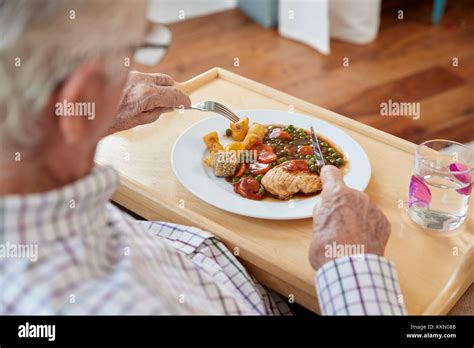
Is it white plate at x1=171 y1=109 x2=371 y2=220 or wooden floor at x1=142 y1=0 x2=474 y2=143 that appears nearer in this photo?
white plate at x1=171 y1=109 x2=371 y2=220

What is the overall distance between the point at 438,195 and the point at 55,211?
2.35 ft

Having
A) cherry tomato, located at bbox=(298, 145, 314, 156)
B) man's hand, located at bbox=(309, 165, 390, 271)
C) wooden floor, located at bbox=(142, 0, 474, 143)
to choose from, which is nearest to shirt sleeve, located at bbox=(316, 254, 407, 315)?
man's hand, located at bbox=(309, 165, 390, 271)

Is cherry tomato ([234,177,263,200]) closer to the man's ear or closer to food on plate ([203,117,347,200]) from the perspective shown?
food on plate ([203,117,347,200])

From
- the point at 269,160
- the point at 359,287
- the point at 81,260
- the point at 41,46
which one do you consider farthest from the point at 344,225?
the point at 41,46

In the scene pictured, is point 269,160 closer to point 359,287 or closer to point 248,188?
point 248,188

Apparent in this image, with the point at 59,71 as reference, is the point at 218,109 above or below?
below

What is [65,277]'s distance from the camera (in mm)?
715

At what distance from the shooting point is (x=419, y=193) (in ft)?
3.85

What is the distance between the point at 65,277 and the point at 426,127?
2086 mm

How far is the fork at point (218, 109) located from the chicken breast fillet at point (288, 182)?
23cm

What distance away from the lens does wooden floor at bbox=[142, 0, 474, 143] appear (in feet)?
8.68

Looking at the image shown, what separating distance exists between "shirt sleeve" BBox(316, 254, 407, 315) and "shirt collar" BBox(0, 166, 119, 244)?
0.37 metres
